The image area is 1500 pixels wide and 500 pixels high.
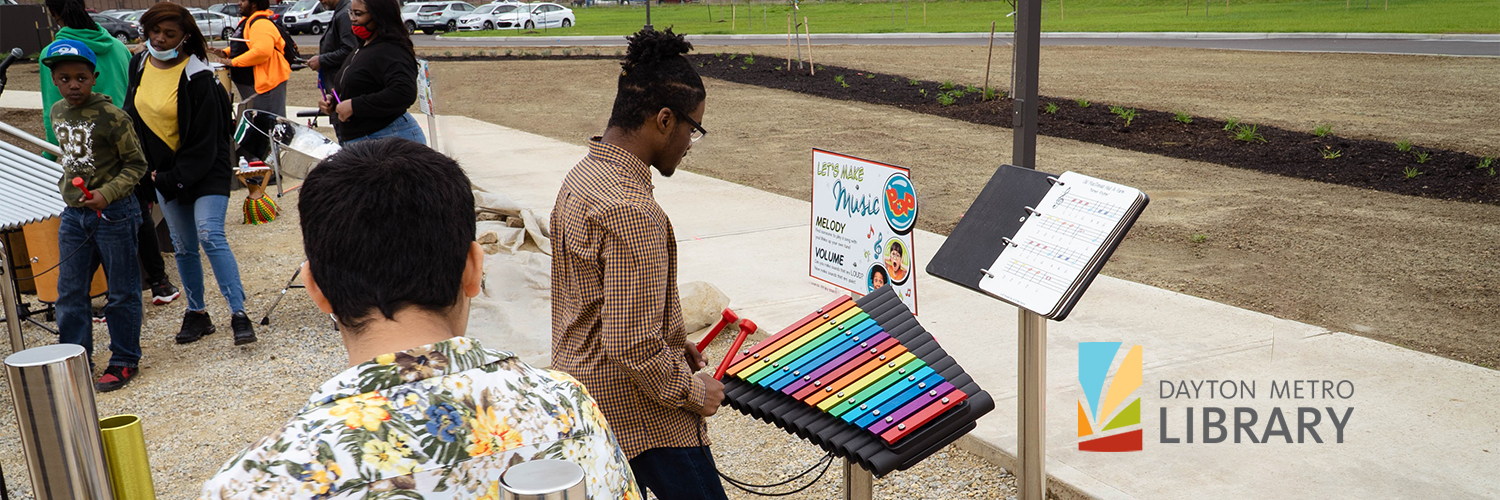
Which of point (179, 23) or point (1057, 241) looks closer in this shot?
point (1057, 241)

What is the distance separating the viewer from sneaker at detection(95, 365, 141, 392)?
15.9ft

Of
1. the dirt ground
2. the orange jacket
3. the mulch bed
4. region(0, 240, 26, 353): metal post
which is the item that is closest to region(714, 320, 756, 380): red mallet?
region(0, 240, 26, 353): metal post

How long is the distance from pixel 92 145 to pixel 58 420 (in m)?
4.26

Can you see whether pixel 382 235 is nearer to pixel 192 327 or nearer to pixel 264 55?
pixel 192 327

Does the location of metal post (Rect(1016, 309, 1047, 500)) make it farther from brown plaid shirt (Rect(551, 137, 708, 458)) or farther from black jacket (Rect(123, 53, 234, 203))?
black jacket (Rect(123, 53, 234, 203))

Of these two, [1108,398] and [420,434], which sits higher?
[420,434]

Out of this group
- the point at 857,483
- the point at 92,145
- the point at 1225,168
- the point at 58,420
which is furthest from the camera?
the point at 1225,168

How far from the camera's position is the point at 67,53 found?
4.50 meters

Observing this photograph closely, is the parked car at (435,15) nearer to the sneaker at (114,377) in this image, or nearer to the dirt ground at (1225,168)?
the dirt ground at (1225,168)

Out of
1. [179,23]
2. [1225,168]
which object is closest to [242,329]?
[179,23]

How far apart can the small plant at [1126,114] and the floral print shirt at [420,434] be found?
11876 millimetres

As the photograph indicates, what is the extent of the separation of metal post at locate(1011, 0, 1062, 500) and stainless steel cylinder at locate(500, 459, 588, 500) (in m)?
2.01

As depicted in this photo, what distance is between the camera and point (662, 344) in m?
2.35

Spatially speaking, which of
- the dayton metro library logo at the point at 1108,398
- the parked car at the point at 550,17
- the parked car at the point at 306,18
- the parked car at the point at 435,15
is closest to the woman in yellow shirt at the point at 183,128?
the dayton metro library logo at the point at 1108,398
